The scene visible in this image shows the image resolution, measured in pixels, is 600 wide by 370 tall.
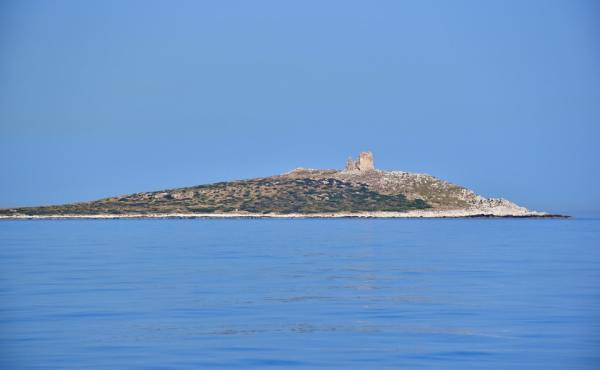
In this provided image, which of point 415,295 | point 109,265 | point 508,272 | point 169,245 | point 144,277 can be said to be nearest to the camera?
point 415,295

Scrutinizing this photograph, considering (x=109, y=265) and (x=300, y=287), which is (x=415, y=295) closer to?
(x=300, y=287)

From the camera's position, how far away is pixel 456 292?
45.9 meters

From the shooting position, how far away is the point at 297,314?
37625 mm

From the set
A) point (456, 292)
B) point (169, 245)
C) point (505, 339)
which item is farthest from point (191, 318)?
point (169, 245)

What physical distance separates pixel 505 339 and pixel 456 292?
14063 millimetres

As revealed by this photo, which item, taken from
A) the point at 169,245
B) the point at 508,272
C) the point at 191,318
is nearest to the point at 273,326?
the point at 191,318

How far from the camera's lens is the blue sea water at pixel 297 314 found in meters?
→ 28.7

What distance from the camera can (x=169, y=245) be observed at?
92.3m

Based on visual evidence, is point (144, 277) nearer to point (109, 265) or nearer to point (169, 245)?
point (109, 265)

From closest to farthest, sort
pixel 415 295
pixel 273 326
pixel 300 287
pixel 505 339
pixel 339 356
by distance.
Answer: pixel 339 356
pixel 505 339
pixel 273 326
pixel 415 295
pixel 300 287

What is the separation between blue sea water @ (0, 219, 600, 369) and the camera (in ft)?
94.3

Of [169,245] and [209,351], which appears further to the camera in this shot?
[169,245]

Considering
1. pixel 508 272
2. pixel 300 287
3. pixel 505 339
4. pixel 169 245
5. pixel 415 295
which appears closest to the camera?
pixel 505 339

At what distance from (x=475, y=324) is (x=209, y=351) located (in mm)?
10805
